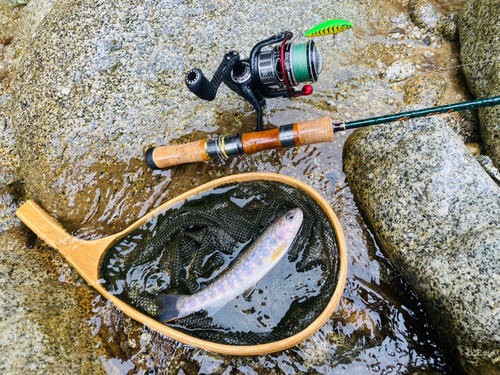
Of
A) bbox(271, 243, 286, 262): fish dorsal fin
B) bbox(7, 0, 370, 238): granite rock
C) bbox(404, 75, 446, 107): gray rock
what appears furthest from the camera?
bbox(404, 75, 446, 107): gray rock

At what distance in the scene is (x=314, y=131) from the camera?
2.48 meters

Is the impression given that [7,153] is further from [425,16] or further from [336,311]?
[425,16]

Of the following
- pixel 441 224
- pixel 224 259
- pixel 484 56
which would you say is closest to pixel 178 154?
pixel 224 259

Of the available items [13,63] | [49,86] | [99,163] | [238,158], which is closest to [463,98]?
[238,158]

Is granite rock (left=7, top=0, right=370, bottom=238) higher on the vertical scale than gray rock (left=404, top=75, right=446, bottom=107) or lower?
higher

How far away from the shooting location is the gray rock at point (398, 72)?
12.1ft

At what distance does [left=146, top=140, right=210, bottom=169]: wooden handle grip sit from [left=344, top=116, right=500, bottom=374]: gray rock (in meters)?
1.49

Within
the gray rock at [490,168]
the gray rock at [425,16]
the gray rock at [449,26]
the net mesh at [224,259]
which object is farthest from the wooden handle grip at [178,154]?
the gray rock at [449,26]

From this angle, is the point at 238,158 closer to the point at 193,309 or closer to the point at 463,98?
the point at 193,309

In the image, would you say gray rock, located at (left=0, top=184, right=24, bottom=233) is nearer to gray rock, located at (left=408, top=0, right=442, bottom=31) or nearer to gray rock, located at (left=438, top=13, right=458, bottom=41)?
gray rock, located at (left=408, top=0, right=442, bottom=31)

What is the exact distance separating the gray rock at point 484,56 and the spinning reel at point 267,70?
2.05 metres

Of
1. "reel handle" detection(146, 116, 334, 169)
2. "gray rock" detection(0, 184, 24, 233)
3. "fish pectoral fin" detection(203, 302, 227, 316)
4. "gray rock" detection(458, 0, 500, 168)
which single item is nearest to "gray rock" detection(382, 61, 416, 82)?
"gray rock" detection(458, 0, 500, 168)

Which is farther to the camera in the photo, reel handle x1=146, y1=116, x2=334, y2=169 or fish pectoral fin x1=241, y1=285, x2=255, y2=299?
fish pectoral fin x1=241, y1=285, x2=255, y2=299

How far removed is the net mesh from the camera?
273cm
